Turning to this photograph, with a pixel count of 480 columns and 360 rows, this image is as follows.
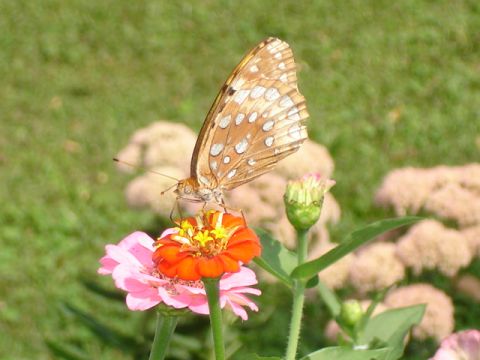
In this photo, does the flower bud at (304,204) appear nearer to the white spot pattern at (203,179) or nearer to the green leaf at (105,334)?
the white spot pattern at (203,179)

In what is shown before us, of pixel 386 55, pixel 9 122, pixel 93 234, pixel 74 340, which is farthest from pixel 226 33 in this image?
pixel 74 340

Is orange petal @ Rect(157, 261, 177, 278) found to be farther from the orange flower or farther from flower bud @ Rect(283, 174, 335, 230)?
flower bud @ Rect(283, 174, 335, 230)

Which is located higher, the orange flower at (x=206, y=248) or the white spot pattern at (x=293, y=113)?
the white spot pattern at (x=293, y=113)

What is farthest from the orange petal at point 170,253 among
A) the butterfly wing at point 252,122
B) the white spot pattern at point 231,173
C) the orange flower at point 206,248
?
the white spot pattern at point 231,173

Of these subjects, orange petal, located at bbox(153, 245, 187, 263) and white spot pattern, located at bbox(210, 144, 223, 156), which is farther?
white spot pattern, located at bbox(210, 144, 223, 156)

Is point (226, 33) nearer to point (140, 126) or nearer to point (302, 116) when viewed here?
point (140, 126)

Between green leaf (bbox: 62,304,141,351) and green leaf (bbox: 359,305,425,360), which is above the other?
green leaf (bbox: 62,304,141,351)

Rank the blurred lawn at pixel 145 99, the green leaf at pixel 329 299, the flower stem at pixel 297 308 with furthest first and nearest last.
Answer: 1. the blurred lawn at pixel 145 99
2. the green leaf at pixel 329 299
3. the flower stem at pixel 297 308

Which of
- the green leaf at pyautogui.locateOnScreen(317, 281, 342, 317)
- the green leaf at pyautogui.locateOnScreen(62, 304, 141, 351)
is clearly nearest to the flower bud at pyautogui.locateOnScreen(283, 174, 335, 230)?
the green leaf at pyautogui.locateOnScreen(317, 281, 342, 317)
